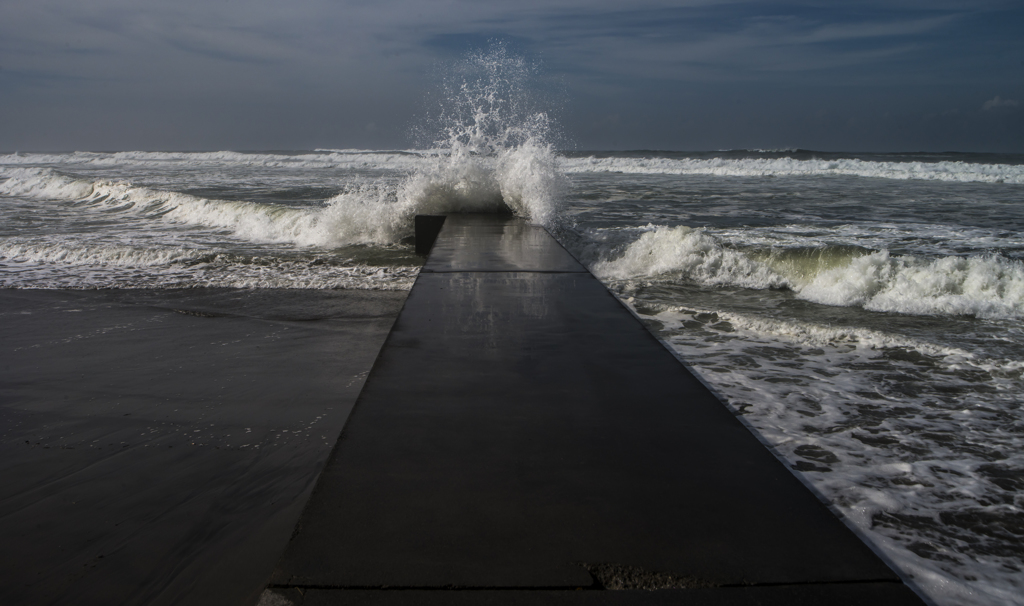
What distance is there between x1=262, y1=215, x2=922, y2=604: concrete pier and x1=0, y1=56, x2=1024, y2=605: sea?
0.99 metres

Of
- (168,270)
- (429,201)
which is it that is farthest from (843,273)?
(168,270)

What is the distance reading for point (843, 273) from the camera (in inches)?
256

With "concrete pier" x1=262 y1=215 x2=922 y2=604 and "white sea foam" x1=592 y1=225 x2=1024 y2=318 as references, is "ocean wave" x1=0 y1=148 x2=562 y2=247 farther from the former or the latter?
"concrete pier" x1=262 y1=215 x2=922 y2=604

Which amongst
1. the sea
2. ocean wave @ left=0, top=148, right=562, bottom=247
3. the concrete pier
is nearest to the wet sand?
the concrete pier

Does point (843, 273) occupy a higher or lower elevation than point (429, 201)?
lower

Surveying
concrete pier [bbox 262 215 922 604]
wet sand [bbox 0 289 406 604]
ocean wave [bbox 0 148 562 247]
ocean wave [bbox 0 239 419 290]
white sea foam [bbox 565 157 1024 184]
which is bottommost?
wet sand [bbox 0 289 406 604]

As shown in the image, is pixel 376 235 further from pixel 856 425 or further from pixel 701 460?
pixel 701 460

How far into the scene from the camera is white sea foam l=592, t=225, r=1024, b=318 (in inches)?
230

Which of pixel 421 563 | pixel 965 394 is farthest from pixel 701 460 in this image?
pixel 965 394

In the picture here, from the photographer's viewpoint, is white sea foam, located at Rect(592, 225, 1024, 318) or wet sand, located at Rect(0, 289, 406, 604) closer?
wet sand, located at Rect(0, 289, 406, 604)

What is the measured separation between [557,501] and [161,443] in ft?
7.42

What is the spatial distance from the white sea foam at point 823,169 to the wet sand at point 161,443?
987 inches

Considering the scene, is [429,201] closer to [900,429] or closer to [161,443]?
[161,443]

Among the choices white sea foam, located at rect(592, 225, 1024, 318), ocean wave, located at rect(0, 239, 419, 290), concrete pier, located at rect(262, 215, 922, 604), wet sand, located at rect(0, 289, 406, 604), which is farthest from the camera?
ocean wave, located at rect(0, 239, 419, 290)
